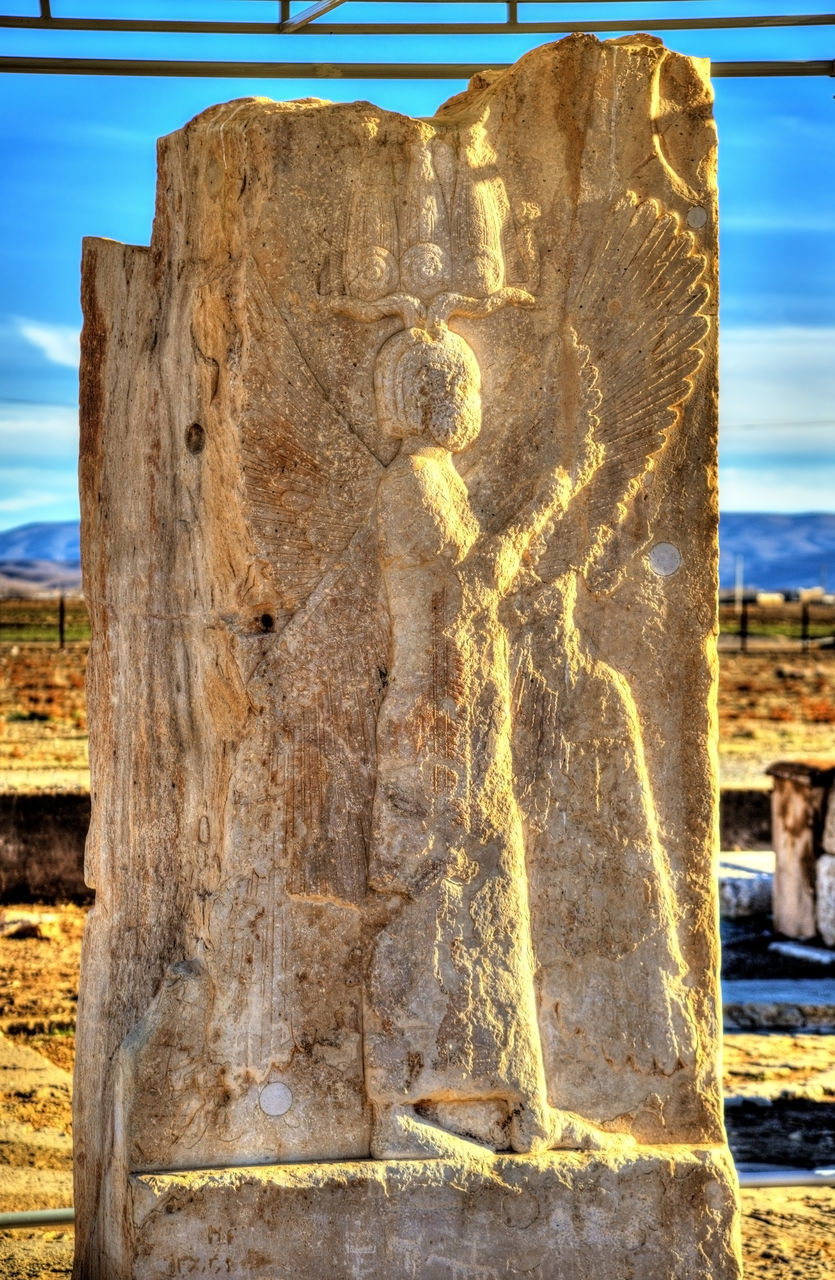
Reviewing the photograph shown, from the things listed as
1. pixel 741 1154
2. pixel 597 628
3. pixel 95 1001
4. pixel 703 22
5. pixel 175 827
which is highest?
pixel 703 22

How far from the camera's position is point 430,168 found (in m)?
4.07

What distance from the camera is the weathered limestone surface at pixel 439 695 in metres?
3.97

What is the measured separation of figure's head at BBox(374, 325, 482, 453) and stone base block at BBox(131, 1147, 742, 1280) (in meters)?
1.69

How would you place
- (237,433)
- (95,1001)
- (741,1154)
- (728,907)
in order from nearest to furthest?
(237,433) < (95,1001) < (741,1154) < (728,907)

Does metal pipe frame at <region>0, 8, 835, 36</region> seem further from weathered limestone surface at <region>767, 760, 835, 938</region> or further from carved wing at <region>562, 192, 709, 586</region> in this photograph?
weathered limestone surface at <region>767, 760, 835, 938</region>

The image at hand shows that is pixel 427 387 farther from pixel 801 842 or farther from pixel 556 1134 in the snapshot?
pixel 801 842

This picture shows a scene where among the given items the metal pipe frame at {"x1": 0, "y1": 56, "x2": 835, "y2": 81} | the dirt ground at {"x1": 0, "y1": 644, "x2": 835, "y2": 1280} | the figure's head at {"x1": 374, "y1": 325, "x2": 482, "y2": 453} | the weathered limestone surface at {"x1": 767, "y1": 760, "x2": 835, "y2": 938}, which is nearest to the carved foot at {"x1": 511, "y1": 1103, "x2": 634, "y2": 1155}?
the dirt ground at {"x1": 0, "y1": 644, "x2": 835, "y2": 1280}

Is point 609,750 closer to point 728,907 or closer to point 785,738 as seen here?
point 728,907

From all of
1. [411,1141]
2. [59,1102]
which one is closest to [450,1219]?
[411,1141]

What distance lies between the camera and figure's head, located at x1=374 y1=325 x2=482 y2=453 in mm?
4012

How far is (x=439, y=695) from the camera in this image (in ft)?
13.2

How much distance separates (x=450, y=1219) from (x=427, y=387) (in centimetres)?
191

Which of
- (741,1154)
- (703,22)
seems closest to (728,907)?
(741,1154)

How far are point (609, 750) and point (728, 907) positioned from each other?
6.10 meters
